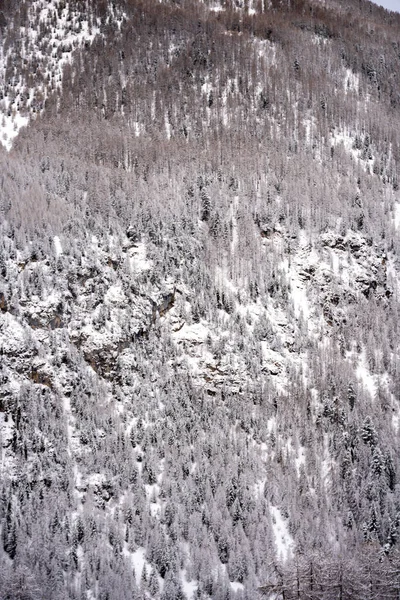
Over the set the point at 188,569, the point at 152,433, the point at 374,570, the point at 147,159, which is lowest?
the point at 188,569

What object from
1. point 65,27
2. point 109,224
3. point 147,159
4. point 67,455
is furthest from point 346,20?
point 67,455

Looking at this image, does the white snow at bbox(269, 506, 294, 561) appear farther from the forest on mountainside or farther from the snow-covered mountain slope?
the snow-covered mountain slope

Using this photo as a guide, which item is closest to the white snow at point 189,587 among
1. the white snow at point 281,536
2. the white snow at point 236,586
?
the white snow at point 236,586

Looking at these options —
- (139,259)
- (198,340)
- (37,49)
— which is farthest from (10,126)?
(198,340)

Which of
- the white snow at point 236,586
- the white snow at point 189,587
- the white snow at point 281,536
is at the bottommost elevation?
the white snow at point 189,587

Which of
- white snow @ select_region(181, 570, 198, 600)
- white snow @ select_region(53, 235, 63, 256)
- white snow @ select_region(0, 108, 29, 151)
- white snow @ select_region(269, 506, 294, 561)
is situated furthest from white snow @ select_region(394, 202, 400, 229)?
white snow @ select_region(0, 108, 29, 151)

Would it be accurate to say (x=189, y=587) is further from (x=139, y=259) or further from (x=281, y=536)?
(x=139, y=259)

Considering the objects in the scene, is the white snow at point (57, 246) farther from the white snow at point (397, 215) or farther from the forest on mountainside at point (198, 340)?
the white snow at point (397, 215)

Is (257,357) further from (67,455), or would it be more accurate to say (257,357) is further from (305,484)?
(67,455)
